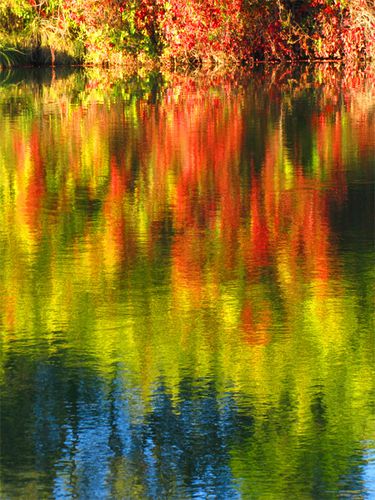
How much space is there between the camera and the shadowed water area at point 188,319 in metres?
5.19

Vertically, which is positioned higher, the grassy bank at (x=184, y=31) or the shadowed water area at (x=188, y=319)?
the grassy bank at (x=184, y=31)

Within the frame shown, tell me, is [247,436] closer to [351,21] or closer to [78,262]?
[78,262]

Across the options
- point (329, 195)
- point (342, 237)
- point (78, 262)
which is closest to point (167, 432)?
point (78, 262)

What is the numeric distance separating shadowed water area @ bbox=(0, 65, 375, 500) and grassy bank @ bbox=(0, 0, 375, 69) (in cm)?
1636

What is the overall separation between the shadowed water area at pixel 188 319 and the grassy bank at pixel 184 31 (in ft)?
53.7

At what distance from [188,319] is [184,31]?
2508 centimetres

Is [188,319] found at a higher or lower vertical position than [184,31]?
lower

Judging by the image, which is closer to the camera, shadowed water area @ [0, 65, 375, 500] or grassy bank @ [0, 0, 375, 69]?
shadowed water area @ [0, 65, 375, 500]

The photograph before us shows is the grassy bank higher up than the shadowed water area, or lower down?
higher up

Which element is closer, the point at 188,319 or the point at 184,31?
the point at 188,319

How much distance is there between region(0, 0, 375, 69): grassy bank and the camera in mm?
31734

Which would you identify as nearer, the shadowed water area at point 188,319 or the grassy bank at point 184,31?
the shadowed water area at point 188,319

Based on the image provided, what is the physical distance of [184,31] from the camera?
3184 centimetres

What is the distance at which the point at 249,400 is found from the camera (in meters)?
5.93
